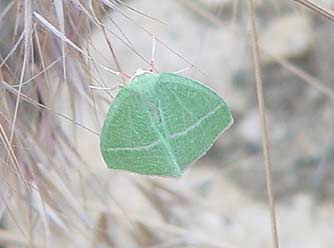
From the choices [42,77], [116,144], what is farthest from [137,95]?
[42,77]

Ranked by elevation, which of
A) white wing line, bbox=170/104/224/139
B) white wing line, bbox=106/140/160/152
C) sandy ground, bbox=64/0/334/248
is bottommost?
white wing line, bbox=106/140/160/152

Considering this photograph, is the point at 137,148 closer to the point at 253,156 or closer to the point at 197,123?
the point at 197,123

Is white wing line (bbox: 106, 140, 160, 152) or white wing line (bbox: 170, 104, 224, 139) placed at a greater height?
white wing line (bbox: 170, 104, 224, 139)

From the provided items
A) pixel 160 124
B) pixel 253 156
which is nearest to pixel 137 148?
pixel 160 124

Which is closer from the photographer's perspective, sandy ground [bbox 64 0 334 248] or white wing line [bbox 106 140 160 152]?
white wing line [bbox 106 140 160 152]

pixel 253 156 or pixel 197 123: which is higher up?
pixel 253 156

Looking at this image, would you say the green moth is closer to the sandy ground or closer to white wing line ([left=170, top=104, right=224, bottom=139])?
white wing line ([left=170, top=104, right=224, bottom=139])

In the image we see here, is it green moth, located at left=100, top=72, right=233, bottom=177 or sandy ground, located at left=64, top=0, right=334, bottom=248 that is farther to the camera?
sandy ground, located at left=64, top=0, right=334, bottom=248

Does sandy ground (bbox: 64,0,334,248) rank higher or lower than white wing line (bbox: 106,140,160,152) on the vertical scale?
higher

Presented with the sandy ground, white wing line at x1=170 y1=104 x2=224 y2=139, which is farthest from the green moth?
the sandy ground

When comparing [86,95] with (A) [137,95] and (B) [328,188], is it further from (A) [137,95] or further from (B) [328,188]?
(B) [328,188]
